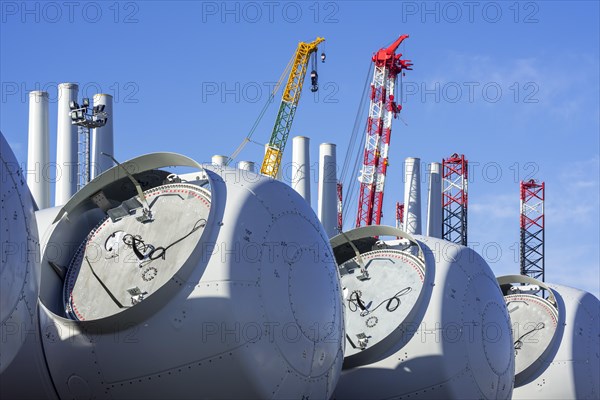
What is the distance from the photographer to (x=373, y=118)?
199 ft

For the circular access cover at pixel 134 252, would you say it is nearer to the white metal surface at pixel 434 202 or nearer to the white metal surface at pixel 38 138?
the white metal surface at pixel 38 138

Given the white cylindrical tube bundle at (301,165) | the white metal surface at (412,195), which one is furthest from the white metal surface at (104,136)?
the white metal surface at (412,195)

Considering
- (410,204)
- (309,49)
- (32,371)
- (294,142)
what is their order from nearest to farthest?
(32,371) → (294,142) → (410,204) → (309,49)

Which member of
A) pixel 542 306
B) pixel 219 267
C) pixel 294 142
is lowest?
pixel 542 306

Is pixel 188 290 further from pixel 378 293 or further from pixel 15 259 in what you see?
pixel 378 293

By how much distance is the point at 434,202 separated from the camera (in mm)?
55938

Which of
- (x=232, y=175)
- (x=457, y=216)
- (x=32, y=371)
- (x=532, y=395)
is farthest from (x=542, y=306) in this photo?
(x=457, y=216)

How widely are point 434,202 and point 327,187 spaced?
13.3 metres

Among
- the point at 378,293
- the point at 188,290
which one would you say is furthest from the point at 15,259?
the point at 378,293

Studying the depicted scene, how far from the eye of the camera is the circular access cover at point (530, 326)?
83.7ft

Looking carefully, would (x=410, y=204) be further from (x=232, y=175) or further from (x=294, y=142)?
(x=232, y=175)

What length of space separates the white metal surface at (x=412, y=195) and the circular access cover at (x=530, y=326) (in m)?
26.5

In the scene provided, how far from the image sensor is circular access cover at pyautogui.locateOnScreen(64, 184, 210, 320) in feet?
45.2

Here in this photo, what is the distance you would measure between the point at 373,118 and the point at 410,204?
Answer: 30.9 ft
